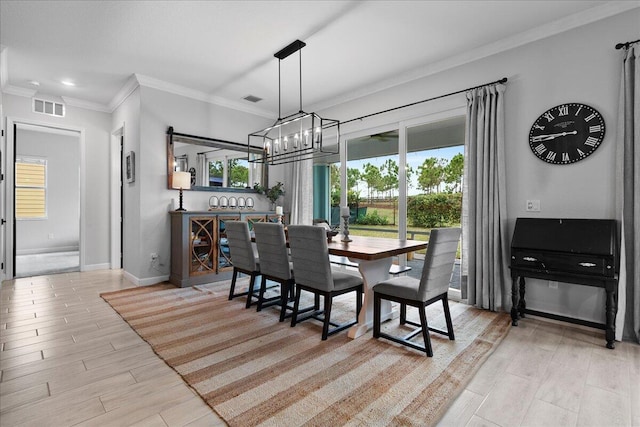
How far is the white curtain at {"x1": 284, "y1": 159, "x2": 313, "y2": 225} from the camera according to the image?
5.36 meters

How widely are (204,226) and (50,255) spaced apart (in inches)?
197

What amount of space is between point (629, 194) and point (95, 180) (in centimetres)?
677

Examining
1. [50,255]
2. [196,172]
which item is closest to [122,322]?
[196,172]

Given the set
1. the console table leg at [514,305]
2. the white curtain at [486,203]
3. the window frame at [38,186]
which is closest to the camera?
the console table leg at [514,305]

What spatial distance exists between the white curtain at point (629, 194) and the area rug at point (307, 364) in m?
0.86

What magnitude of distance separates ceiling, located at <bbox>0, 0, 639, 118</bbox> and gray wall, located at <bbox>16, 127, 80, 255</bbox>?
3.20m

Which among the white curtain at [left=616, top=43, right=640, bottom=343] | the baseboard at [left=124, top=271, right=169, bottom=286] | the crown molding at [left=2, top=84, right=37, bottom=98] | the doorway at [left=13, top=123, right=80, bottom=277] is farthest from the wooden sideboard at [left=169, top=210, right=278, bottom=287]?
the white curtain at [left=616, top=43, right=640, bottom=343]

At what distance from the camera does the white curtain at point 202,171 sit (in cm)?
483

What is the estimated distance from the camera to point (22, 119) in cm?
459

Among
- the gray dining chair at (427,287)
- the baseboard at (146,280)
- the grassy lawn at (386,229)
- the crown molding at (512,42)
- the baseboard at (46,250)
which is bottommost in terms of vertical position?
the baseboard at (146,280)

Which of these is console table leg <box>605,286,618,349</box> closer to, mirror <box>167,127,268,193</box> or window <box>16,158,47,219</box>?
mirror <box>167,127,268,193</box>

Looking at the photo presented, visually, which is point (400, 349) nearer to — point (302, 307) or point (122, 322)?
point (302, 307)

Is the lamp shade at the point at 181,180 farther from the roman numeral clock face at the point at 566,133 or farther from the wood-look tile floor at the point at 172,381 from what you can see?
the roman numeral clock face at the point at 566,133

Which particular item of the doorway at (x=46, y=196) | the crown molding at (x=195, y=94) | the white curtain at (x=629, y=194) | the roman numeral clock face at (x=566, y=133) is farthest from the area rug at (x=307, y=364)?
the doorway at (x=46, y=196)
